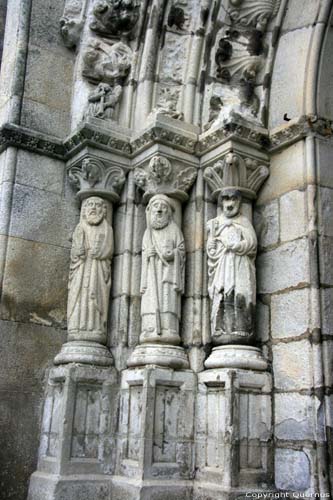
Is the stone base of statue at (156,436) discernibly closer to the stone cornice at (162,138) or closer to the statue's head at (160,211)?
the statue's head at (160,211)

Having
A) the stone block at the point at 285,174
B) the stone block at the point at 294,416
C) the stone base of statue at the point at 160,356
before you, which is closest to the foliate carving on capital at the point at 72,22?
the stone block at the point at 285,174

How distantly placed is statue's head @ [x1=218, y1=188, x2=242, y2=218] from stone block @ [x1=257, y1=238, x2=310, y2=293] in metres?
0.38

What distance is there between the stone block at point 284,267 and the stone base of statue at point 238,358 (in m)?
0.48

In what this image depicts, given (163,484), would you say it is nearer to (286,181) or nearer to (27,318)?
(27,318)

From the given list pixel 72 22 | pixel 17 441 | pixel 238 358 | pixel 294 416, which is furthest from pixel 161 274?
pixel 72 22

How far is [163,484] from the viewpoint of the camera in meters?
4.18

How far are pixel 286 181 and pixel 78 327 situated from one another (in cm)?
187

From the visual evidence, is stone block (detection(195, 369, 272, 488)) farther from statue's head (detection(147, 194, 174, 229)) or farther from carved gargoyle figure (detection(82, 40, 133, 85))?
carved gargoyle figure (detection(82, 40, 133, 85))

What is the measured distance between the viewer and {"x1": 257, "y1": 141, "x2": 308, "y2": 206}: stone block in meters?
4.51

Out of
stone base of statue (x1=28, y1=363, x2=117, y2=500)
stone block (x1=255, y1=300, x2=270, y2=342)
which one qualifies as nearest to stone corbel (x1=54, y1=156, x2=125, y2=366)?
stone base of statue (x1=28, y1=363, x2=117, y2=500)

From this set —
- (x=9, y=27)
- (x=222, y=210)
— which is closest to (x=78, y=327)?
(x=222, y=210)

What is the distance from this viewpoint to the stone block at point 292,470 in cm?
396

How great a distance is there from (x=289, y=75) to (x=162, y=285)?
73.9 inches

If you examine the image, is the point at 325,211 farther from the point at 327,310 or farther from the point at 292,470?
the point at 292,470
